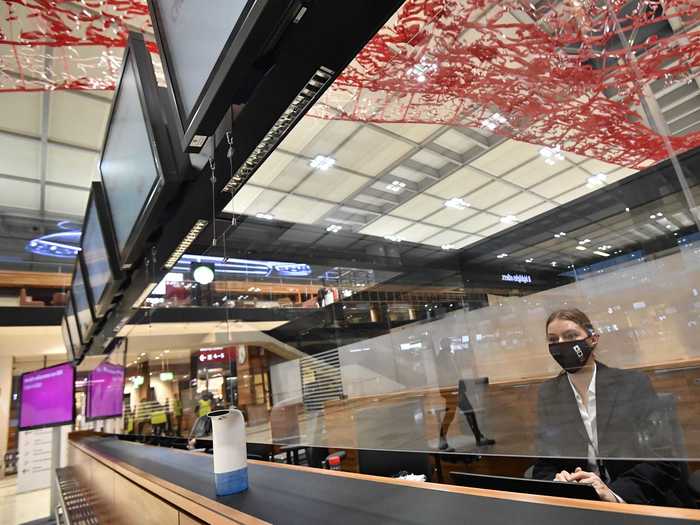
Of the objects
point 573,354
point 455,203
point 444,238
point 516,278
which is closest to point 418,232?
point 455,203

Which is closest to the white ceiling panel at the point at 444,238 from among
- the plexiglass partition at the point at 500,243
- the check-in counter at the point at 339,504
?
the plexiglass partition at the point at 500,243

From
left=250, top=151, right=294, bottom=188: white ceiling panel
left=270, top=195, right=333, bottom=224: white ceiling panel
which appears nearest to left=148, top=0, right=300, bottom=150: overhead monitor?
left=250, top=151, right=294, bottom=188: white ceiling panel

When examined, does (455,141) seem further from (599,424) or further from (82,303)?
(82,303)

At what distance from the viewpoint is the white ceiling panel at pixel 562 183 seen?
2971mm

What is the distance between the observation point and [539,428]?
66.2 inches

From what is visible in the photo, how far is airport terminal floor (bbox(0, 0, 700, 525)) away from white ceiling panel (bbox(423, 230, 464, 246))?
1.7 inches

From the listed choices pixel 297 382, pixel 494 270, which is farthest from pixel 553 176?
pixel 297 382

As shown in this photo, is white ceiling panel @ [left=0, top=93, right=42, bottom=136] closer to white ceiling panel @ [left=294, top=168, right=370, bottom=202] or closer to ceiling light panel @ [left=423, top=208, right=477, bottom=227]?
white ceiling panel @ [left=294, top=168, right=370, bottom=202]

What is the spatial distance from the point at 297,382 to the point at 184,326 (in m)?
3.64

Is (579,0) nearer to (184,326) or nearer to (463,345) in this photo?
(463,345)

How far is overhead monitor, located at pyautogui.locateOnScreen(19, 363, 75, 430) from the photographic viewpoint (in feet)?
16.7

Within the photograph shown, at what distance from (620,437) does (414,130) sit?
3.94 metres

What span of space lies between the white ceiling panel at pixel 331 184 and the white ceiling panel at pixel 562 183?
2.74 metres

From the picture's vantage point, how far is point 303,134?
15.8 ft
